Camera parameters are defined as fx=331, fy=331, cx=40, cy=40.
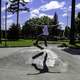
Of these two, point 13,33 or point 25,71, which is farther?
point 13,33

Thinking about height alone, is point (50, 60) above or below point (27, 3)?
below

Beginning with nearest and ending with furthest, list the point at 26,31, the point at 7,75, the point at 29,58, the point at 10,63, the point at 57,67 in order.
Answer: the point at 7,75 < the point at 57,67 < the point at 10,63 < the point at 29,58 < the point at 26,31

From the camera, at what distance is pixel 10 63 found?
17922mm

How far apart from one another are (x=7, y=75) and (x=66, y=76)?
7.80ft

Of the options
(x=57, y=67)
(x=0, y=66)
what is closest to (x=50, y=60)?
(x=57, y=67)

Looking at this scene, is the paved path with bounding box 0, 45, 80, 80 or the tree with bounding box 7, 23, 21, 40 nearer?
the paved path with bounding box 0, 45, 80, 80

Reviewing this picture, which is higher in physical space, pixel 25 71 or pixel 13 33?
pixel 13 33

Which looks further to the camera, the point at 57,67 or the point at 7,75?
the point at 57,67

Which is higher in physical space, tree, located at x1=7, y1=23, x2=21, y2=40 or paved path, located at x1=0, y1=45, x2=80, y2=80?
tree, located at x1=7, y1=23, x2=21, y2=40

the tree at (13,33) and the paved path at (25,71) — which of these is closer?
the paved path at (25,71)

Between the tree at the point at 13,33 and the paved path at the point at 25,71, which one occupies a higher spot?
the tree at the point at 13,33

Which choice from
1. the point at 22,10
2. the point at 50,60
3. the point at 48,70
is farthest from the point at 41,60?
→ the point at 22,10

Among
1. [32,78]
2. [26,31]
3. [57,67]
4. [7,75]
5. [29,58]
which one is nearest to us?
[32,78]

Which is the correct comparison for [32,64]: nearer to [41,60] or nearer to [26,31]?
[41,60]
